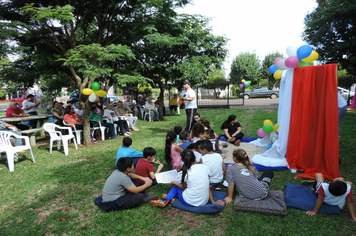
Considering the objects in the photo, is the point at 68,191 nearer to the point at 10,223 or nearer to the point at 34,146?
the point at 10,223

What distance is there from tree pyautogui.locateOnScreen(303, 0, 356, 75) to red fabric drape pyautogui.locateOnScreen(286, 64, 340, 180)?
1124cm

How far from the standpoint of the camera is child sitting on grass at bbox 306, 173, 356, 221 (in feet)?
9.41

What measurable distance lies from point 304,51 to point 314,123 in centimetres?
150

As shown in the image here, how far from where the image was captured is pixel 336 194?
9.62 ft

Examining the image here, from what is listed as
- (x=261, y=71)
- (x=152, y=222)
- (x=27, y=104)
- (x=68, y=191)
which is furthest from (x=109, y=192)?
(x=261, y=71)

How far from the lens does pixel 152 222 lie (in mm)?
3029

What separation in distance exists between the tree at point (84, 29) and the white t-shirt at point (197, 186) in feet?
13.4

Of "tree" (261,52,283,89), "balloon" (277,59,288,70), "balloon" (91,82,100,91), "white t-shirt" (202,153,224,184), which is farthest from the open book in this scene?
"tree" (261,52,283,89)

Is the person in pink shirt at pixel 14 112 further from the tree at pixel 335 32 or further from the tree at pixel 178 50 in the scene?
the tree at pixel 335 32

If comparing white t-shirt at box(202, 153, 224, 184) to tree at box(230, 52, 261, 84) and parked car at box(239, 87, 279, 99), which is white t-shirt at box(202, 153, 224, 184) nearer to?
parked car at box(239, 87, 279, 99)

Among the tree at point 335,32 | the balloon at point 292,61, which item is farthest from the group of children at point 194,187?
the tree at point 335,32

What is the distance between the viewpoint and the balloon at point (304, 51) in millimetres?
4484

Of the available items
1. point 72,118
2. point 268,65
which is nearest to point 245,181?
point 72,118

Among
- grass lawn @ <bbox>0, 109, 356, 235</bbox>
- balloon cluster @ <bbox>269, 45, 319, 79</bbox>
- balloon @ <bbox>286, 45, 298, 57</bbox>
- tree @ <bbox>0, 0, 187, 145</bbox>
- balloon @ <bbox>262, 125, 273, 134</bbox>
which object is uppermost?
tree @ <bbox>0, 0, 187, 145</bbox>
